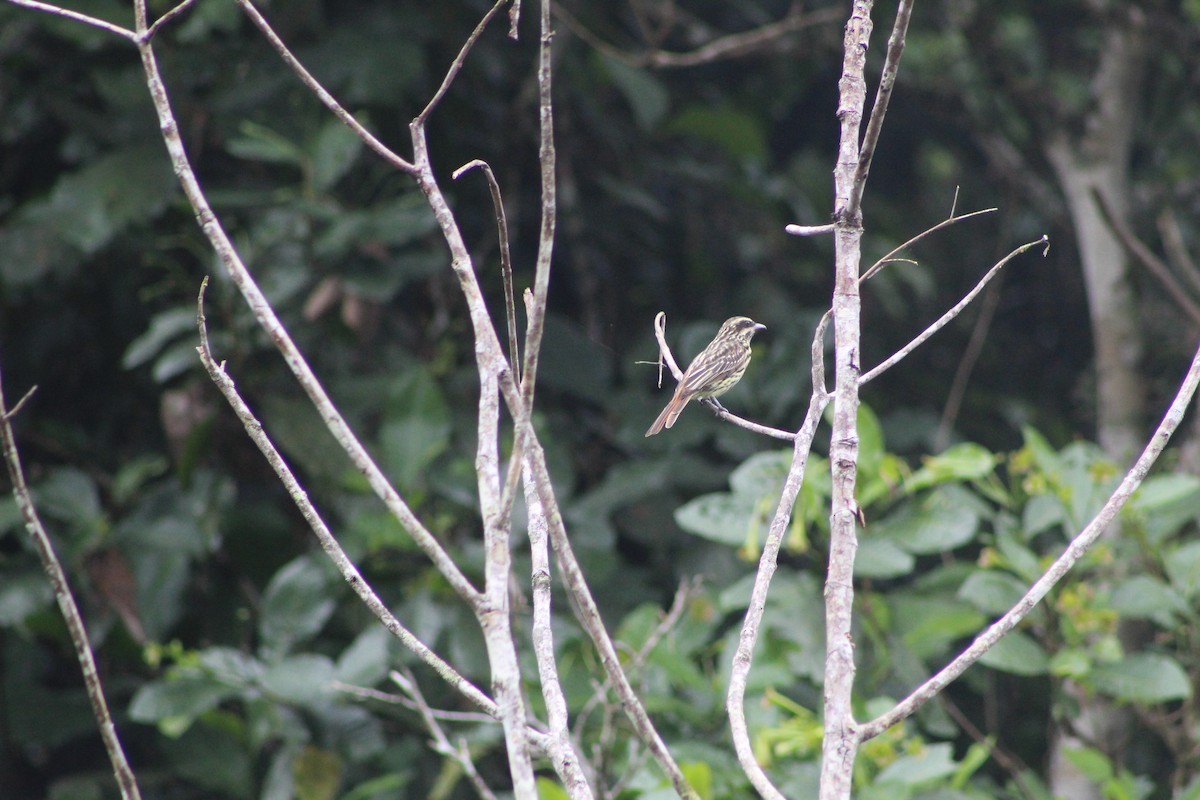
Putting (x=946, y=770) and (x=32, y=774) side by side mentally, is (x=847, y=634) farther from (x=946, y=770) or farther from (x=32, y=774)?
(x=32, y=774)

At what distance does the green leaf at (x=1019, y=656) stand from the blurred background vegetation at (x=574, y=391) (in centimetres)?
1

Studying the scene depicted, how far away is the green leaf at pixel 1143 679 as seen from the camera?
2.97 metres

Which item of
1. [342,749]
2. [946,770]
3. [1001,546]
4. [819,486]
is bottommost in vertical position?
[342,749]

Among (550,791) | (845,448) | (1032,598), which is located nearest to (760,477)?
(550,791)

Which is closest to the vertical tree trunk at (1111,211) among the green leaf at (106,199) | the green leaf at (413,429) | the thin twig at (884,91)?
the green leaf at (413,429)

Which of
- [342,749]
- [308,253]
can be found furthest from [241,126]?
[342,749]

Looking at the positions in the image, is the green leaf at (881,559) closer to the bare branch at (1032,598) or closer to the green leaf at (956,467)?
the green leaf at (956,467)

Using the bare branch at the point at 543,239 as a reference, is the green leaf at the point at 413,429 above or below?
below

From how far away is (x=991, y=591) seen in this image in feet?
10.1

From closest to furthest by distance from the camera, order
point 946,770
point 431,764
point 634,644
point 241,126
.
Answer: point 946,770, point 634,644, point 431,764, point 241,126

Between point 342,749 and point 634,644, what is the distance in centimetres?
101

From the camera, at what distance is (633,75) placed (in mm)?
4371

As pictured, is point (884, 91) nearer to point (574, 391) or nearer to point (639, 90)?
point (574, 391)

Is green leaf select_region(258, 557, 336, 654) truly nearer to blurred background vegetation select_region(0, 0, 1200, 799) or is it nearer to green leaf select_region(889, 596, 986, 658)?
blurred background vegetation select_region(0, 0, 1200, 799)
